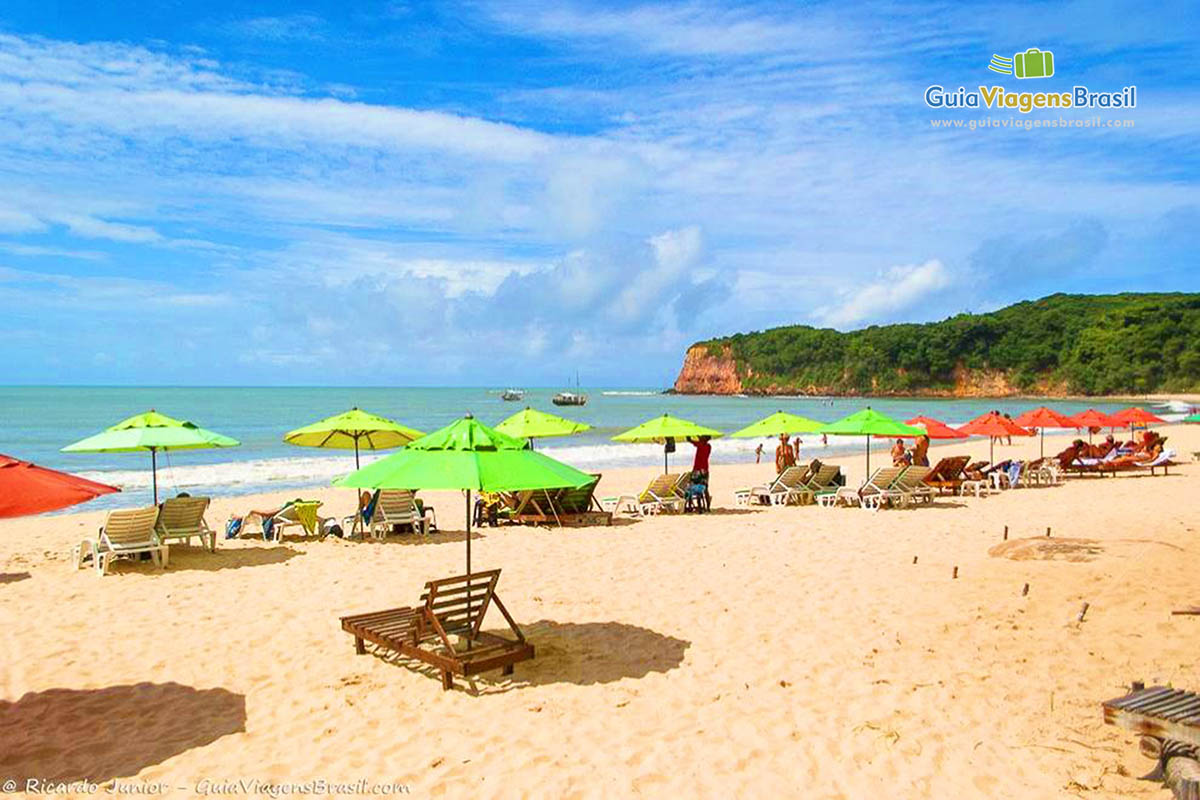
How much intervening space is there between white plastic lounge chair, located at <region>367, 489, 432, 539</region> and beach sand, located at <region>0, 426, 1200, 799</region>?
114 centimetres

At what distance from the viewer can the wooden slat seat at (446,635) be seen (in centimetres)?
577

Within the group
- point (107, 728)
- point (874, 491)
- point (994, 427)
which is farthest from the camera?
point (994, 427)

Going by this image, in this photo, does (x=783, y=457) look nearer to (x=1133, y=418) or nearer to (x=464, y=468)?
(x=1133, y=418)

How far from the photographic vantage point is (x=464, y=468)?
18.1 ft

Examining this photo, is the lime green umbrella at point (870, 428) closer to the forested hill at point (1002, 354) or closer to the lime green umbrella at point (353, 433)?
the lime green umbrella at point (353, 433)

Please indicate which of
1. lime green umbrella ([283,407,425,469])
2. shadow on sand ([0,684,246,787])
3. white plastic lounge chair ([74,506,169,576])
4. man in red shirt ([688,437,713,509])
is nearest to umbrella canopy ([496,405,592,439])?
lime green umbrella ([283,407,425,469])

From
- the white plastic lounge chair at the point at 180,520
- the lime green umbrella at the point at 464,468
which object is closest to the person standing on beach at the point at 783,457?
the white plastic lounge chair at the point at 180,520

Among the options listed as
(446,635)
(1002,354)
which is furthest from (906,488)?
(1002,354)

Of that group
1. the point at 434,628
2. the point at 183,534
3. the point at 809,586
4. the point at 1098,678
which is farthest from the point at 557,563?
the point at 1098,678

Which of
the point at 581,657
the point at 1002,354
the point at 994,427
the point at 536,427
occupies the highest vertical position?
the point at 1002,354

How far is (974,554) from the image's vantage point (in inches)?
378

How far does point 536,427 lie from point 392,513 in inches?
116

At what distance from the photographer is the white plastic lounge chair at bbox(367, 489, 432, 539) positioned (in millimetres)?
11727

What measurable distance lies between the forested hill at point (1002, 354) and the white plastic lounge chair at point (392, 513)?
3839 inches
